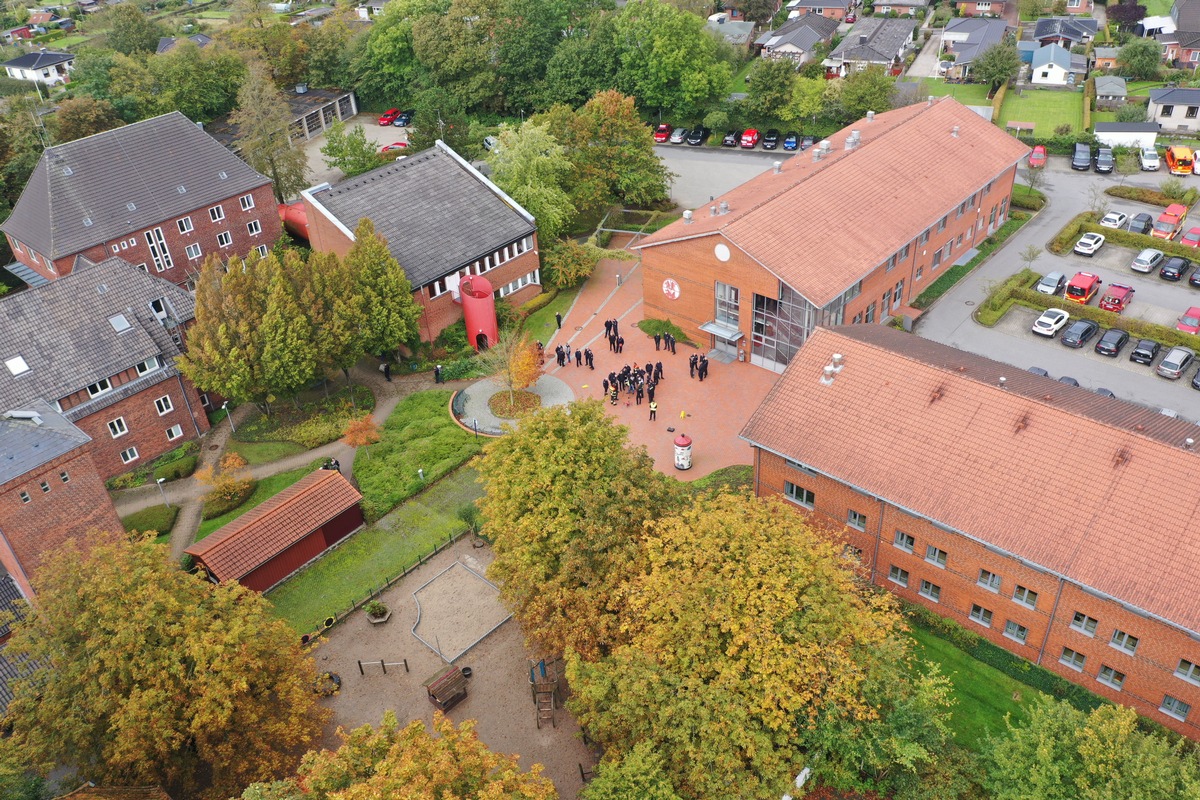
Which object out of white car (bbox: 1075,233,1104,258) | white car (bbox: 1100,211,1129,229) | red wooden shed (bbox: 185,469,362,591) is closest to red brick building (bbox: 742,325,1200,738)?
red wooden shed (bbox: 185,469,362,591)

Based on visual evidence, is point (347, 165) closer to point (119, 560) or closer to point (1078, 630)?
point (119, 560)

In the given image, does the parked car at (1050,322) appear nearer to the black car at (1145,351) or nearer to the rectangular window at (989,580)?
the black car at (1145,351)

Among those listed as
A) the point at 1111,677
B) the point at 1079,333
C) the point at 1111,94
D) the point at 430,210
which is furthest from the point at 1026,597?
the point at 1111,94

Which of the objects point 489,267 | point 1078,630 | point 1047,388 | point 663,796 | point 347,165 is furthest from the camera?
point 347,165

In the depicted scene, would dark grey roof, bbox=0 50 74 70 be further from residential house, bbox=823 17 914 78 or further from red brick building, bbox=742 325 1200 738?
red brick building, bbox=742 325 1200 738

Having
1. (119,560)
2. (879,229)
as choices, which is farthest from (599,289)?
(119,560)

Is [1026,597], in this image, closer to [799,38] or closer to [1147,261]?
[1147,261]

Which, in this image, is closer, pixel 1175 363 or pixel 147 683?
Answer: pixel 147 683
